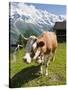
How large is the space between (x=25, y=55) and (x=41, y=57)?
152mm

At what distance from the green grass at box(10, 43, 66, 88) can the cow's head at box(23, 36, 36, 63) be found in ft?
0.12

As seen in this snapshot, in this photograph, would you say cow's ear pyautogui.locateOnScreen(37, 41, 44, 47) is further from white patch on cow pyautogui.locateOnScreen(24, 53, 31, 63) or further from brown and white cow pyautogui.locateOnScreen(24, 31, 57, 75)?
white patch on cow pyautogui.locateOnScreen(24, 53, 31, 63)

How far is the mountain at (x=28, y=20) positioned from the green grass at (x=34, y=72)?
0.61ft

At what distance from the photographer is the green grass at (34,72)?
2154 millimetres

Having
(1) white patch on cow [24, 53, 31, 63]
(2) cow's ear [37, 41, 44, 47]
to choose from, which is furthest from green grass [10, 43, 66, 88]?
(2) cow's ear [37, 41, 44, 47]

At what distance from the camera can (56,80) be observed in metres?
2.28

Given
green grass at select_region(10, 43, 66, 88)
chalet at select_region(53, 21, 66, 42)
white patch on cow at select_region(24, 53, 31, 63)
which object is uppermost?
chalet at select_region(53, 21, 66, 42)

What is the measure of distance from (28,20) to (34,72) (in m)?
0.47

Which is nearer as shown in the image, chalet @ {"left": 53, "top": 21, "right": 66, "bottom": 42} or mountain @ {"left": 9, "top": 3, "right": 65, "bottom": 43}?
mountain @ {"left": 9, "top": 3, "right": 65, "bottom": 43}

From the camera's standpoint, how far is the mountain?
2166 millimetres

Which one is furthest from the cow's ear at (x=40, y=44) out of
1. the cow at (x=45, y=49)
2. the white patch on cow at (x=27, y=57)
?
the white patch on cow at (x=27, y=57)

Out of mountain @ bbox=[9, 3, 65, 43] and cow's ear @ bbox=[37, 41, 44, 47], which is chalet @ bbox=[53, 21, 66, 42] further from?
cow's ear @ bbox=[37, 41, 44, 47]

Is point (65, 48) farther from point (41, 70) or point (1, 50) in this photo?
point (1, 50)

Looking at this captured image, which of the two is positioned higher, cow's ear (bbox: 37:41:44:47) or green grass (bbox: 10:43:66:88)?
cow's ear (bbox: 37:41:44:47)
